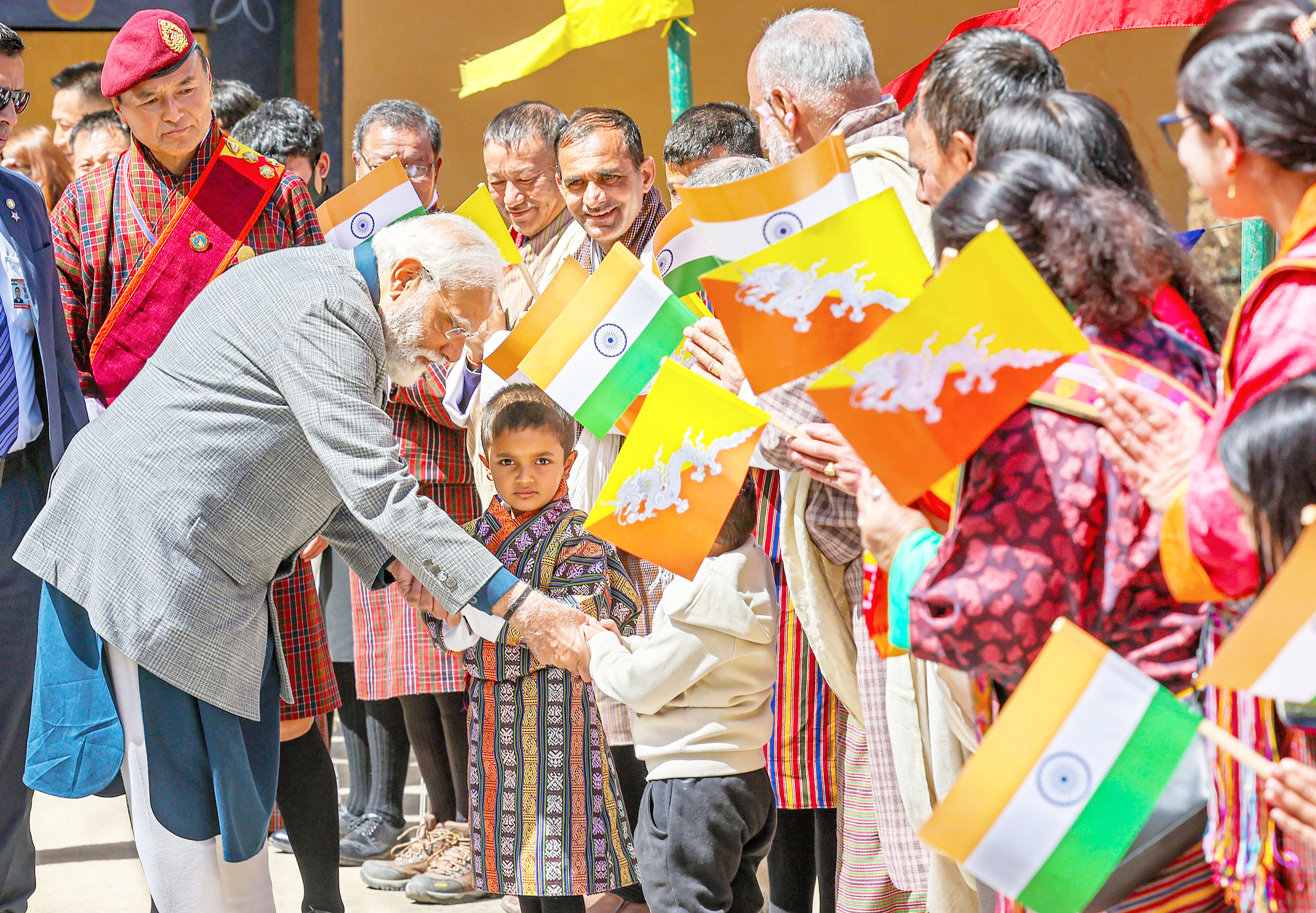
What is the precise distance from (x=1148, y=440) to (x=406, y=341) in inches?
56.5

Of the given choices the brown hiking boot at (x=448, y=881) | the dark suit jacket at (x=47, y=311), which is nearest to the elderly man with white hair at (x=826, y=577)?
the brown hiking boot at (x=448, y=881)

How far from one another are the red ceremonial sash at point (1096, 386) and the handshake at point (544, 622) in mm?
1180

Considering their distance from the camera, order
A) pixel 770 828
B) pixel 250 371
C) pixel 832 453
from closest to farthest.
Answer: pixel 832 453, pixel 250 371, pixel 770 828

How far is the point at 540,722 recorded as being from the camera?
2.92 meters

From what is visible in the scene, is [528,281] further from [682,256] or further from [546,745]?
[546,745]

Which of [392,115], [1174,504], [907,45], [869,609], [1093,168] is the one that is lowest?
[869,609]

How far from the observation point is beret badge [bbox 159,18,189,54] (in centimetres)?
319

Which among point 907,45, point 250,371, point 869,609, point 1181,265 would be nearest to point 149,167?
point 250,371

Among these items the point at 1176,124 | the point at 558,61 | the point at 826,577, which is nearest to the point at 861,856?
the point at 826,577

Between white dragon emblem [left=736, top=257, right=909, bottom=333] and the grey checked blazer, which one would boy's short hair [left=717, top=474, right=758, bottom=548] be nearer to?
the grey checked blazer

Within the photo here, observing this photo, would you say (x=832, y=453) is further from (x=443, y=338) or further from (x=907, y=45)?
(x=907, y=45)

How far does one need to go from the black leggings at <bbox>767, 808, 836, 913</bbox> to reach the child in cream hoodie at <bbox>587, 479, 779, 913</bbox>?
0.24 meters

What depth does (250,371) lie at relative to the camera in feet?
7.61

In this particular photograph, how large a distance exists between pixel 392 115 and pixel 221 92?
909mm
